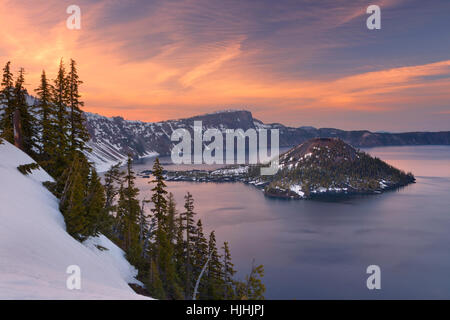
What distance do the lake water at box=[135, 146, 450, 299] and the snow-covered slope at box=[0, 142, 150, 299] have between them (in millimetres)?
59135

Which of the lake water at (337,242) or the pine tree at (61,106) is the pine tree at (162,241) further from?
the lake water at (337,242)

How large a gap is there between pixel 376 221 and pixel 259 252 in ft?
238

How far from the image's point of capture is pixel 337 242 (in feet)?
332

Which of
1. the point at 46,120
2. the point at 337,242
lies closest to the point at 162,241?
the point at 46,120

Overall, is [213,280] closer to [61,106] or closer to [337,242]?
[61,106]

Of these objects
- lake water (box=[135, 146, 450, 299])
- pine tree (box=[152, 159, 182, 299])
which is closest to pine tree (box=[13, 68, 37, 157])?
pine tree (box=[152, 159, 182, 299])

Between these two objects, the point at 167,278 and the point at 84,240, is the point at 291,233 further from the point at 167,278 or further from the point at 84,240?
the point at 84,240

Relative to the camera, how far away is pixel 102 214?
75.7 feet

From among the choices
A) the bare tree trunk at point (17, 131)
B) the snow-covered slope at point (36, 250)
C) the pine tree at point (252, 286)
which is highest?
the bare tree trunk at point (17, 131)

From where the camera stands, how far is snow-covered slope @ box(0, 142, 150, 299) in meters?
8.76

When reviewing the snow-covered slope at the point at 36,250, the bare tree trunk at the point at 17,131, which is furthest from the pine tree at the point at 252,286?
the bare tree trunk at the point at 17,131

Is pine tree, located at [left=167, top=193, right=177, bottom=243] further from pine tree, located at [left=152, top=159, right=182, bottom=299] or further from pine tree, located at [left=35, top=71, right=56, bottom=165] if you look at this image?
pine tree, located at [left=35, top=71, right=56, bottom=165]

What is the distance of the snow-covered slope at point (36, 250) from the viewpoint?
8758 millimetres

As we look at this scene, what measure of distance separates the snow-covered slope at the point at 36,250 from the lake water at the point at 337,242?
59135 mm
